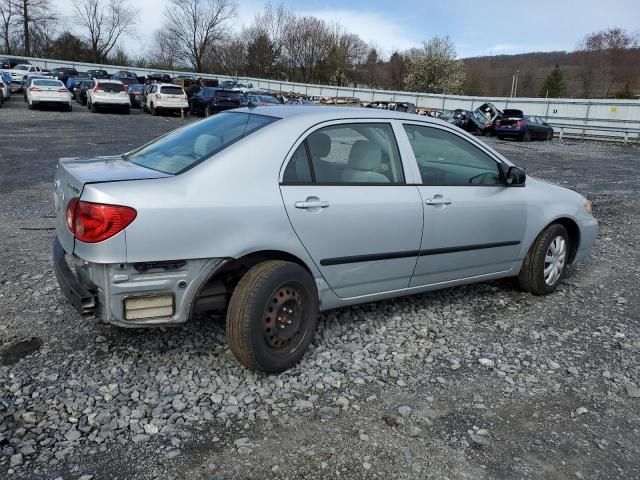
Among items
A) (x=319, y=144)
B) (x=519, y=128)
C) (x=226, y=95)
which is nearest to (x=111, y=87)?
(x=226, y=95)

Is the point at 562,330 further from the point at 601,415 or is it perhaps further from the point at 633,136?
the point at 633,136

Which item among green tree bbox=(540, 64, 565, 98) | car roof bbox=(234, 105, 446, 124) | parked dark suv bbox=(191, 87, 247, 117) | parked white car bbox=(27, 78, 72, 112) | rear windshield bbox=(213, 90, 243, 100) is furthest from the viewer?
green tree bbox=(540, 64, 565, 98)

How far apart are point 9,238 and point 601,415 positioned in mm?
5927

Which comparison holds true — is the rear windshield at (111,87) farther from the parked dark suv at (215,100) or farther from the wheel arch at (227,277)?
the wheel arch at (227,277)

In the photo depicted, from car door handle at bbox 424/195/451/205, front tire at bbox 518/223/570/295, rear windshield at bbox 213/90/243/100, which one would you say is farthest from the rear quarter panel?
rear windshield at bbox 213/90/243/100

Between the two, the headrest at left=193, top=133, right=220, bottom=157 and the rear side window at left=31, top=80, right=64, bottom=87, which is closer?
the headrest at left=193, top=133, right=220, bottom=157

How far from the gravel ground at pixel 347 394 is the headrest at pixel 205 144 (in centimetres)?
132

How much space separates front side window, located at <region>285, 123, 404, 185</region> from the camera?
3584 mm

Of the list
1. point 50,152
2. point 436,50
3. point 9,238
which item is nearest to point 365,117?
point 9,238

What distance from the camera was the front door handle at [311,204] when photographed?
336 centimetres

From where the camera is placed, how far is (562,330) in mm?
4363

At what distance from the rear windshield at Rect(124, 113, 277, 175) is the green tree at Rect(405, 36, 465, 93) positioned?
56.3 m

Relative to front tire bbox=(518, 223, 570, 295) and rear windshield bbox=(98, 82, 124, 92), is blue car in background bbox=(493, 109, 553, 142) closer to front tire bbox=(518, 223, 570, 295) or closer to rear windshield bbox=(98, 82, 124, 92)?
rear windshield bbox=(98, 82, 124, 92)

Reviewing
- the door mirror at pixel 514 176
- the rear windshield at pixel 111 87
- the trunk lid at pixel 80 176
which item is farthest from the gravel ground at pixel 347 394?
the rear windshield at pixel 111 87
